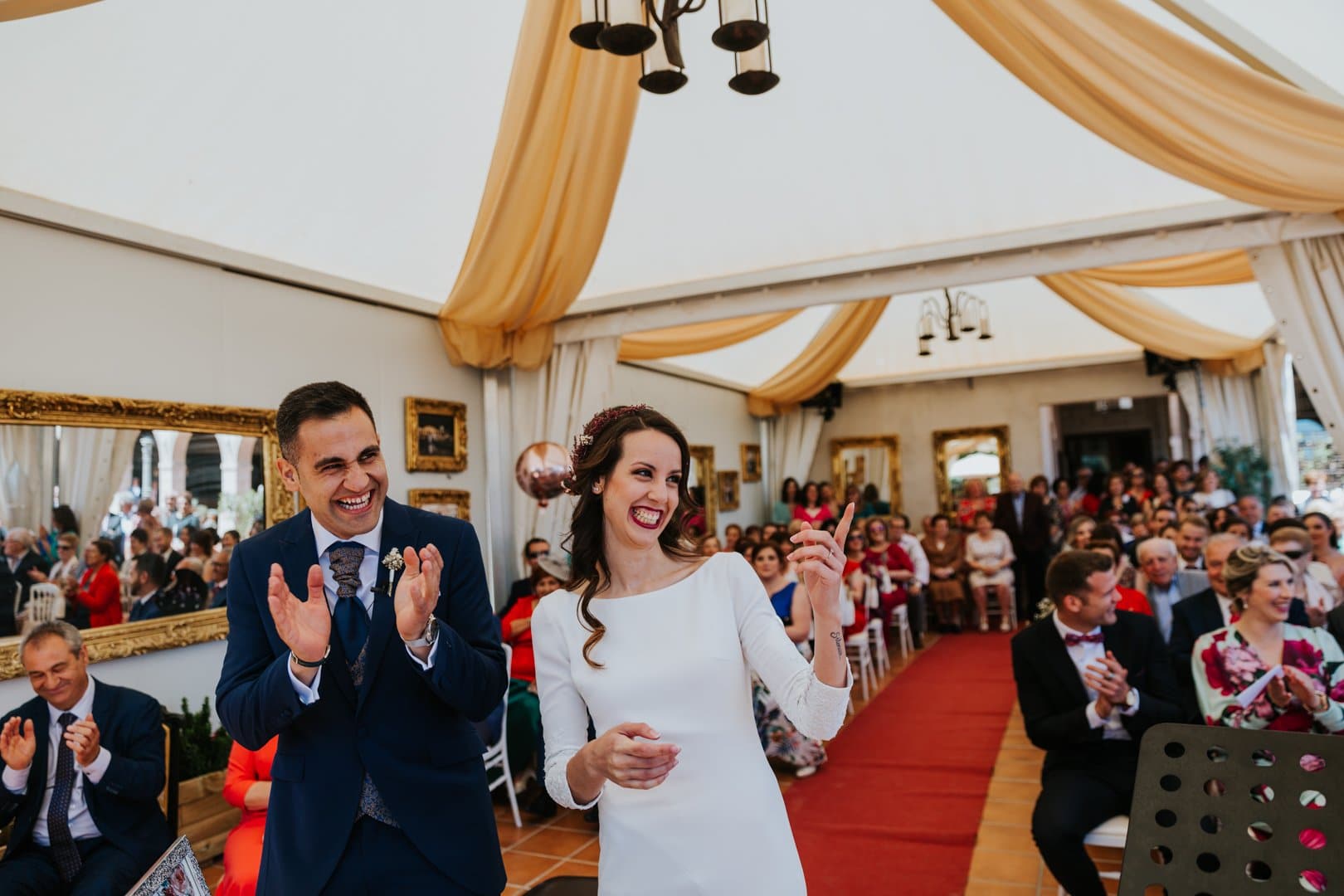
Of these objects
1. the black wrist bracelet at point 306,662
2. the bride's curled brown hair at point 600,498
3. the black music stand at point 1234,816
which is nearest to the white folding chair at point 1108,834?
the black music stand at point 1234,816

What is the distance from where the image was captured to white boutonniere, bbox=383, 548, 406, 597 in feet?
5.12

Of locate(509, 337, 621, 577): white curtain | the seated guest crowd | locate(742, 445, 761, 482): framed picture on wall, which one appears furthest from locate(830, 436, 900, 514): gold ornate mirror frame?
the seated guest crowd

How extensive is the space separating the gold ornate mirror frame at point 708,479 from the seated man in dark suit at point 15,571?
7.34 meters

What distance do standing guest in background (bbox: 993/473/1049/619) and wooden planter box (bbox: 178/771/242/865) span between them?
27.3 feet

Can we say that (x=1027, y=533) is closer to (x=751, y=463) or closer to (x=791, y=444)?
(x=751, y=463)

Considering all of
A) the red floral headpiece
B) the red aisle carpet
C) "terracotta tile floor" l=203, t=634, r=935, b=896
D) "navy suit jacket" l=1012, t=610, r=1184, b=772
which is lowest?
"terracotta tile floor" l=203, t=634, r=935, b=896

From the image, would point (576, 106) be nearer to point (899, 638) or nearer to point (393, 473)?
point (393, 473)

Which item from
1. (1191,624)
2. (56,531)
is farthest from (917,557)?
(56,531)

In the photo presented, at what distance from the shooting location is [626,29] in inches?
116

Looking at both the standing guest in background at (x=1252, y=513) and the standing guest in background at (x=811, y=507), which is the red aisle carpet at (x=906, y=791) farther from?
the standing guest in background at (x=811, y=507)

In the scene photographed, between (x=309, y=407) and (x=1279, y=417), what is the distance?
10328 millimetres

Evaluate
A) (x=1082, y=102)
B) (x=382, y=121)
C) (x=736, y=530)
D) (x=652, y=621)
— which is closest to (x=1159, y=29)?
(x=1082, y=102)

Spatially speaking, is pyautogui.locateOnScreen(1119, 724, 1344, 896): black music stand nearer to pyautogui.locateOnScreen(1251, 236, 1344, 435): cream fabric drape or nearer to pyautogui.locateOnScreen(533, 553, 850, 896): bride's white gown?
pyautogui.locateOnScreen(533, 553, 850, 896): bride's white gown

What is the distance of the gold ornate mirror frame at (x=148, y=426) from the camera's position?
12.5 feet
